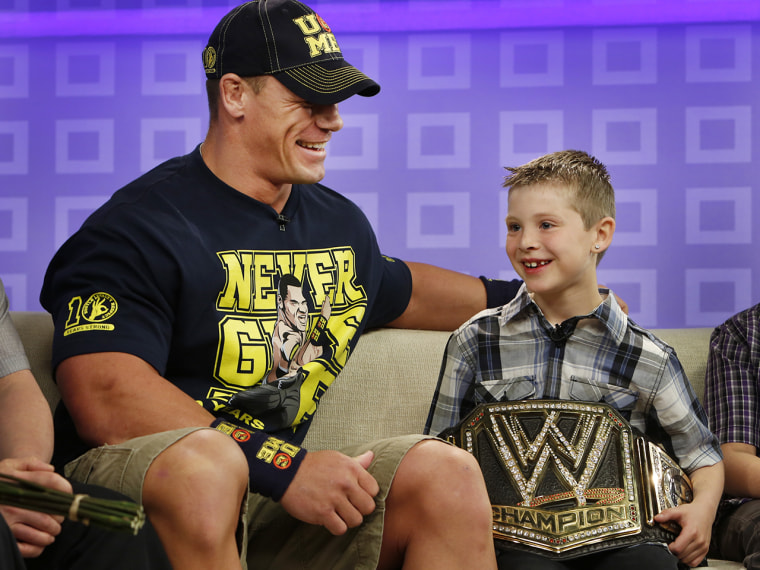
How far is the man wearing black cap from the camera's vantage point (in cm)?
125

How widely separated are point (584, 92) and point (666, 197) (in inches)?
15.9

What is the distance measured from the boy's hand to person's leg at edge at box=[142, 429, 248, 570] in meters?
0.72

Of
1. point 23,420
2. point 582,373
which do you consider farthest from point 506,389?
point 23,420

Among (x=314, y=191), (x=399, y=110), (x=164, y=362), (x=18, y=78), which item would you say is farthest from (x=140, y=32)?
(x=164, y=362)

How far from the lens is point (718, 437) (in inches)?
69.6

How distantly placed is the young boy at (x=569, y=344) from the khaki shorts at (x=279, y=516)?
0.35 m

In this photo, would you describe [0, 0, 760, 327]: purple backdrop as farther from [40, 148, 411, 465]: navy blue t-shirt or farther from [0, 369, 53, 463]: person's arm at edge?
[0, 369, 53, 463]: person's arm at edge

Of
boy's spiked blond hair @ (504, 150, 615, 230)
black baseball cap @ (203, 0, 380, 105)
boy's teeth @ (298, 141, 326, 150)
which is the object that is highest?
black baseball cap @ (203, 0, 380, 105)

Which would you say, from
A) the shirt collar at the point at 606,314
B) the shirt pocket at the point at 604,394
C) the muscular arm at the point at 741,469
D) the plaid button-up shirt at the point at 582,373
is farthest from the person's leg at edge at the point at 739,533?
the shirt collar at the point at 606,314

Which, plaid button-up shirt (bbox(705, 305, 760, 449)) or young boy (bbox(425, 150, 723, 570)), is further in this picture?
plaid button-up shirt (bbox(705, 305, 760, 449))

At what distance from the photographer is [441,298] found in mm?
2045

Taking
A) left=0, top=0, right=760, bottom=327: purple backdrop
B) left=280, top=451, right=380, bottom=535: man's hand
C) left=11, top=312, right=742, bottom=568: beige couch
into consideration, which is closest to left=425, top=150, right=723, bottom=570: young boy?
left=11, top=312, right=742, bottom=568: beige couch

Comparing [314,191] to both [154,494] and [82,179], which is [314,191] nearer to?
[154,494]

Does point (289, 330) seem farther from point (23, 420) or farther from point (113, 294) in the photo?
point (23, 420)
